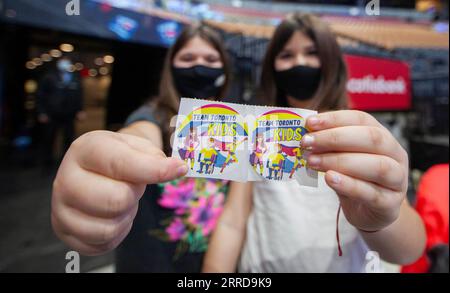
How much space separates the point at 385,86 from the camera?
6.06 ft

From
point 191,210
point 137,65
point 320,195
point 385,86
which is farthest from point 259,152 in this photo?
point 385,86

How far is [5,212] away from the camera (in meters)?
1.35

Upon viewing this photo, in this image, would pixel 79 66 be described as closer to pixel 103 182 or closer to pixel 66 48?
pixel 66 48

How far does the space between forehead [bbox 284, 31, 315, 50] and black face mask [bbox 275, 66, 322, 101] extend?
0.08m

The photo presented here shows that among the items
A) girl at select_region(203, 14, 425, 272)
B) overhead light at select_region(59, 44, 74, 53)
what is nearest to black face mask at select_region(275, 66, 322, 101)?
girl at select_region(203, 14, 425, 272)

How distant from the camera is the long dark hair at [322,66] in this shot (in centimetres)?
64

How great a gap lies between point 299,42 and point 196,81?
297 millimetres

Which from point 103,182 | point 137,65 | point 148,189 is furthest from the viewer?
point 137,65

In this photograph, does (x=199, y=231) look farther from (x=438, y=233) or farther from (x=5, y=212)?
(x=5, y=212)

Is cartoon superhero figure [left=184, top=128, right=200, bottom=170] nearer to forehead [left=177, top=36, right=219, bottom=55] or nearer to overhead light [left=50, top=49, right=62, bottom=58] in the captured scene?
forehead [left=177, top=36, right=219, bottom=55]

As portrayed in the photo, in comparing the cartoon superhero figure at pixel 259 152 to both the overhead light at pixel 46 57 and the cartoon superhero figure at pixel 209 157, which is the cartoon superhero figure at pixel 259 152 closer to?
the cartoon superhero figure at pixel 209 157

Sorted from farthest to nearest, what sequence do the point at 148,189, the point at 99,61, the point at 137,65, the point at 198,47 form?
the point at 137,65 → the point at 99,61 → the point at 198,47 → the point at 148,189

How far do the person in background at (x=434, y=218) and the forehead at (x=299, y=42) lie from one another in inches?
27.8

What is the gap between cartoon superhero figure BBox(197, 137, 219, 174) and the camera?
42 cm
